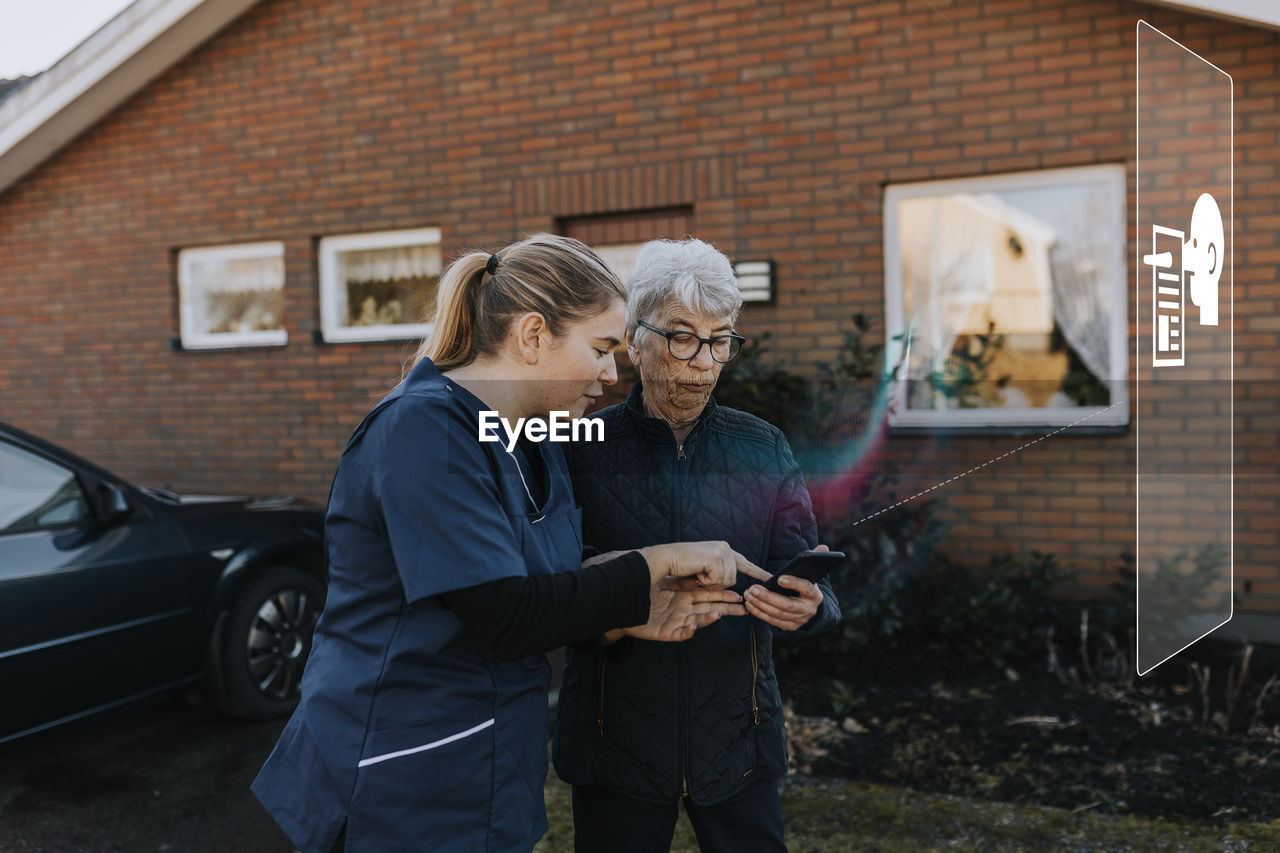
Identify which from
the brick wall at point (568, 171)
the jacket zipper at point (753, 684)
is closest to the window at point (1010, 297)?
the brick wall at point (568, 171)

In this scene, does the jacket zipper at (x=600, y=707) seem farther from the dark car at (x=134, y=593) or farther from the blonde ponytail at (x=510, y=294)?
the dark car at (x=134, y=593)

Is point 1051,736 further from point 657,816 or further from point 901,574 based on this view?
point 657,816

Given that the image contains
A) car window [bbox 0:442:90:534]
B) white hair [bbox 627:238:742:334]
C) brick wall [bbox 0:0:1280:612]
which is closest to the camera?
white hair [bbox 627:238:742:334]

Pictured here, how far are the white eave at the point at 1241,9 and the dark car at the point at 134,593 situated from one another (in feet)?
16.9

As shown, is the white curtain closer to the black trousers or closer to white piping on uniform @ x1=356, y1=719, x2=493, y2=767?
the black trousers

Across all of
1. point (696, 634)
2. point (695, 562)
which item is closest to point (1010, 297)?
point (696, 634)

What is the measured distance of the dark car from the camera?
3635 millimetres

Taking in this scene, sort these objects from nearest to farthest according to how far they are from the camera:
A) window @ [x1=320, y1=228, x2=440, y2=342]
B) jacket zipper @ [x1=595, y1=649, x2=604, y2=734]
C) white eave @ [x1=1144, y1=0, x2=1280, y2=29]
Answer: jacket zipper @ [x1=595, y1=649, x2=604, y2=734]
white eave @ [x1=1144, y1=0, x2=1280, y2=29]
window @ [x1=320, y1=228, x2=440, y2=342]

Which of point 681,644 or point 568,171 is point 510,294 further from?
point 568,171

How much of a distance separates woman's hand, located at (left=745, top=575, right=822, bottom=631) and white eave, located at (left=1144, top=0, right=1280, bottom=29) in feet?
15.0

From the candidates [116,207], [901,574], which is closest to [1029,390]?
[901,574]

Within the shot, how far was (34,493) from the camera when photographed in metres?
3.83

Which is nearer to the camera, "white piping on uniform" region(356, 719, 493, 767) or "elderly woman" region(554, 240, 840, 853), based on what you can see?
"white piping on uniform" region(356, 719, 493, 767)
